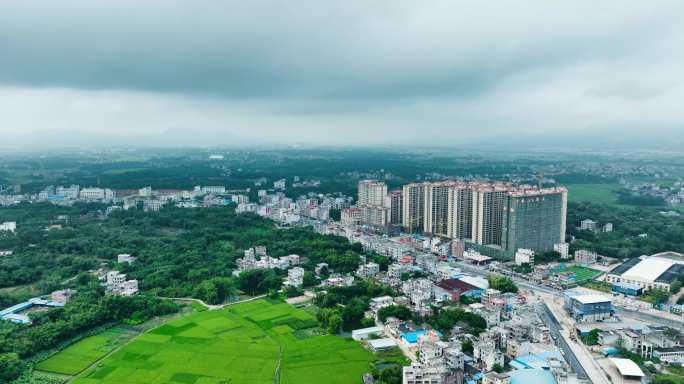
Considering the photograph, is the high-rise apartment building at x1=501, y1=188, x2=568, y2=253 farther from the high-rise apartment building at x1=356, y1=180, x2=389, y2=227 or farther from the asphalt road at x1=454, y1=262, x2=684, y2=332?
the high-rise apartment building at x1=356, y1=180, x2=389, y2=227

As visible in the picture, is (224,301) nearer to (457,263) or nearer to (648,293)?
(457,263)

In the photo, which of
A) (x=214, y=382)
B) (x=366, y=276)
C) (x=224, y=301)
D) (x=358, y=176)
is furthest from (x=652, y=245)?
(x=358, y=176)

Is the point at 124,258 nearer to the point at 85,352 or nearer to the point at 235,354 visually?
the point at 85,352

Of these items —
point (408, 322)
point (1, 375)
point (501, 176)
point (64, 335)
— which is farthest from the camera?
point (501, 176)

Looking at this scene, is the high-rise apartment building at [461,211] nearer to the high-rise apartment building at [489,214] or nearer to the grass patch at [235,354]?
the high-rise apartment building at [489,214]

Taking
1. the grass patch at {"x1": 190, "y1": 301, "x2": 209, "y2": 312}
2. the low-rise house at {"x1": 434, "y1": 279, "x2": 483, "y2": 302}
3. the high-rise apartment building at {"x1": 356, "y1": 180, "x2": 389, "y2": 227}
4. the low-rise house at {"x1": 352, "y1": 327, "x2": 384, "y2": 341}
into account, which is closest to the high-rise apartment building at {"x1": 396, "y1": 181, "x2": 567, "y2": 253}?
the high-rise apartment building at {"x1": 356, "y1": 180, "x2": 389, "y2": 227}

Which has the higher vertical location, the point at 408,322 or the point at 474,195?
the point at 474,195

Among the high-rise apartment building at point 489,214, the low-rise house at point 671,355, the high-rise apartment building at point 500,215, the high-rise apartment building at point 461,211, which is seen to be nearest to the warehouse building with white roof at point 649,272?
the high-rise apartment building at point 500,215
